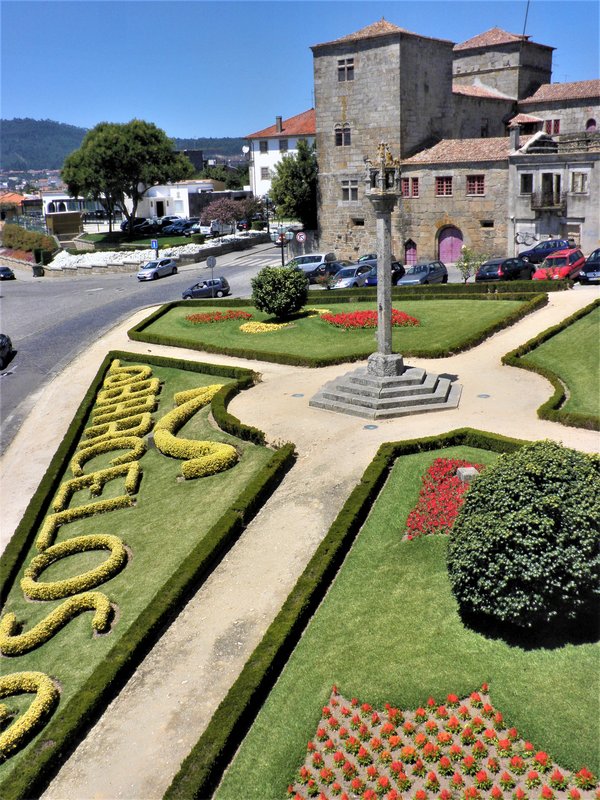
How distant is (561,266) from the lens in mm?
41250

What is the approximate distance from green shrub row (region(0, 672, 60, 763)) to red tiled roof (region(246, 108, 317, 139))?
78.3 meters

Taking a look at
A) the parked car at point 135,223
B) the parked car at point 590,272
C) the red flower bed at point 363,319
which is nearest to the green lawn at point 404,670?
the red flower bed at point 363,319

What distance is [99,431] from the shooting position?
84.5ft

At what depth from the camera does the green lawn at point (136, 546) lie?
1495 centimetres

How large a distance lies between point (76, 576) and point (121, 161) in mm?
66572

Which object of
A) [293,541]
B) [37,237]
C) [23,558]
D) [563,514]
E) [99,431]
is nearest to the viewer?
[563,514]

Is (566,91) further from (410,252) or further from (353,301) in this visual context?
(353,301)

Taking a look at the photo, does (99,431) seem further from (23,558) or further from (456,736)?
(456,736)

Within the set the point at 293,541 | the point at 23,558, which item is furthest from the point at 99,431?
the point at 293,541

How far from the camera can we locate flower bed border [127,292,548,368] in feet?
94.3

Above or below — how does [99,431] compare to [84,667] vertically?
above

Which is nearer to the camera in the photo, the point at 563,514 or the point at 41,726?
the point at 563,514

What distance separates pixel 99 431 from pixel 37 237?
69.0m

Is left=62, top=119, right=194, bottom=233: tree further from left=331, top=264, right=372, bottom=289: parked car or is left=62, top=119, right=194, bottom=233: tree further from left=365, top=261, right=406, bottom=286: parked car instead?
left=365, top=261, right=406, bottom=286: parked car
